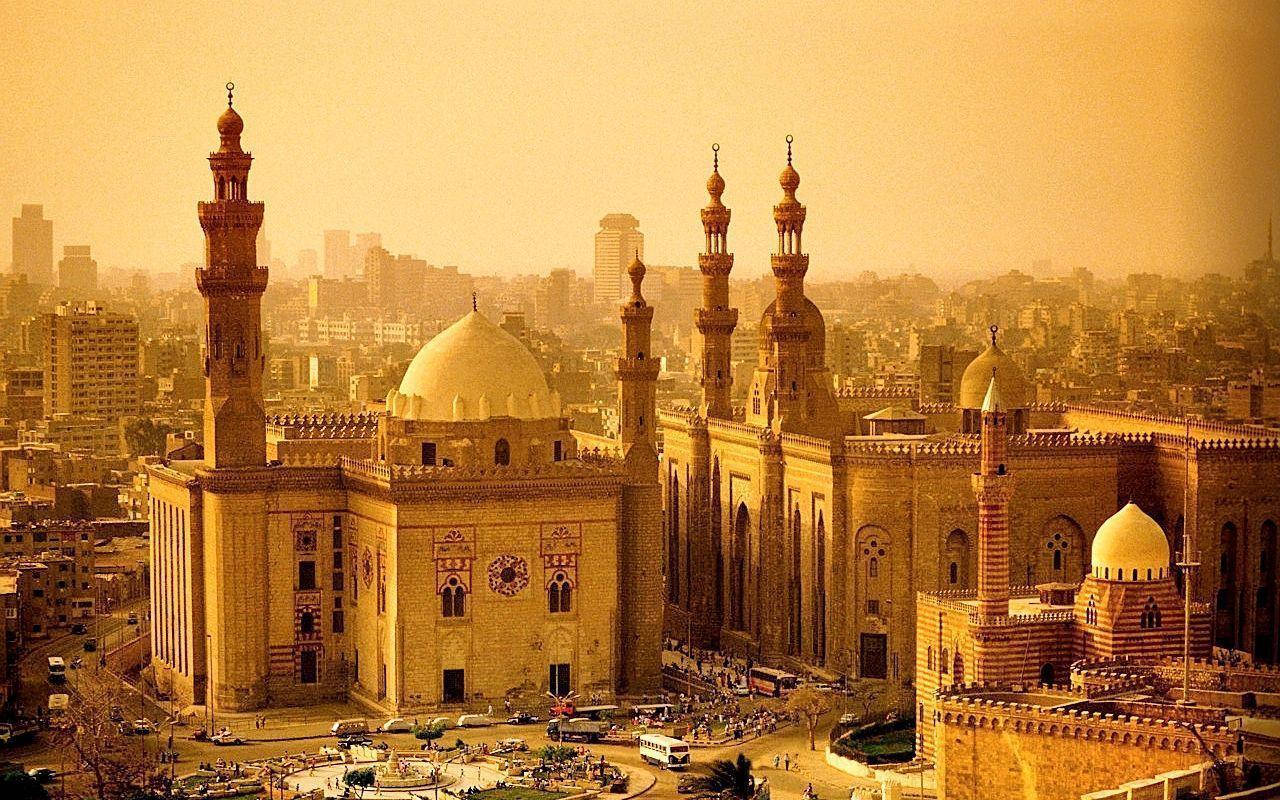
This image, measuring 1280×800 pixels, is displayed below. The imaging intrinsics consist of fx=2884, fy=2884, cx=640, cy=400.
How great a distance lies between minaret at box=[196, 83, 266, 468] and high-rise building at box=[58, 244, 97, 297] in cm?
2528

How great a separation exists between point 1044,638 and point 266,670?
12905 millimetres

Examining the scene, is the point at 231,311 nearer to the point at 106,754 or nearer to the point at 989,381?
the point at 106,754

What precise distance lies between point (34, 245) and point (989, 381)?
30.5 meters

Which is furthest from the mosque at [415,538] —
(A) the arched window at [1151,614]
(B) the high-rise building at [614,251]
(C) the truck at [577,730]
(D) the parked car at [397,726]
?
(B) the high-rise building at [614,251]

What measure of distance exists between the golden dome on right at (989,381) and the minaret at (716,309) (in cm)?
435

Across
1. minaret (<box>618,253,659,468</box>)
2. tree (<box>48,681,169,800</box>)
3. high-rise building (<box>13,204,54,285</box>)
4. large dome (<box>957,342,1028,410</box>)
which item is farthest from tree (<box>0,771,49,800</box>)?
high-rise building (<box>13,204,54,285</box>)

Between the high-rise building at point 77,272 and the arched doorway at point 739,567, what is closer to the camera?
the arched doorway at point 739,567

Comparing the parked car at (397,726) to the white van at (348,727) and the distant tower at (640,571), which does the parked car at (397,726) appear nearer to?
the white van at (348,727)

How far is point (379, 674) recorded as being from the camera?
43.7 metres

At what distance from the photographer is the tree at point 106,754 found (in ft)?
125

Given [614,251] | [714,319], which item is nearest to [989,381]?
[714,319]

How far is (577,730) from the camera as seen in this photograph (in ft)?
136

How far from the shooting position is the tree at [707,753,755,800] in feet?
123

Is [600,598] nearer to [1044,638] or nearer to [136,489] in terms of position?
[1044,638]
